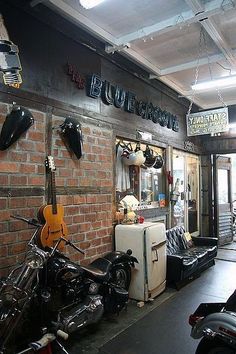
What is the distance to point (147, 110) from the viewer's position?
5016 millimetres

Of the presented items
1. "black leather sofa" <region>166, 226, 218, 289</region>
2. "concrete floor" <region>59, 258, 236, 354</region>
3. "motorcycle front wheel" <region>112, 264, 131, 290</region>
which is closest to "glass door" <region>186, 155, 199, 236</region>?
"black leather sofa" <region>166, 226, 218, 289</region>

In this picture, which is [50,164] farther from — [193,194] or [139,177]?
[193,194]

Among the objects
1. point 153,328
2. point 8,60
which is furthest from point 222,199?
point 8,60

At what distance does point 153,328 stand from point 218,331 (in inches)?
51.4

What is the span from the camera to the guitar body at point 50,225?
109 inches

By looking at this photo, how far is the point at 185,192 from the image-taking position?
6672mm

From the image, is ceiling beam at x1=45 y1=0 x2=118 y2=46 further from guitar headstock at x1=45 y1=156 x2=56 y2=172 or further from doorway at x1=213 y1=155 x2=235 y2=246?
doorway at x1=213 y1=155 x2=235 y2=246

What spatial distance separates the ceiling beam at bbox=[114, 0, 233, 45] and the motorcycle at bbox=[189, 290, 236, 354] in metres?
2.71

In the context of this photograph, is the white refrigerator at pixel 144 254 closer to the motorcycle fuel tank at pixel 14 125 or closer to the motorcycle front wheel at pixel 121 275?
the motorcycle front wheel at pixel 121 275

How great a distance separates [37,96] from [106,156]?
1.32 m

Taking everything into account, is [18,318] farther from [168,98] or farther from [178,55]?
[168,98]

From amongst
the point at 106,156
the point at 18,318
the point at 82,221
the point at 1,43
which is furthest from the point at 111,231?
the point at 1,43

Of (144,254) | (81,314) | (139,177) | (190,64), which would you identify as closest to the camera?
(81,314)

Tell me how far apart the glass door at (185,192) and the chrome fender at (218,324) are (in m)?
3.75
